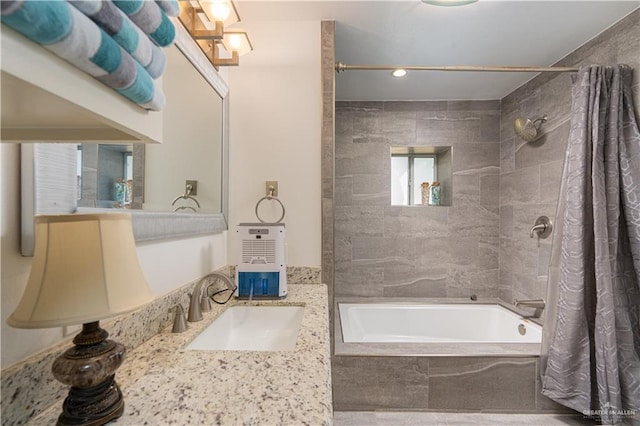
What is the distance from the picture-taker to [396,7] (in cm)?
148

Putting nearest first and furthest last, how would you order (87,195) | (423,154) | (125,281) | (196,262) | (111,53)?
(111,53), (125,281), (87,195), (196,262), (423,154)

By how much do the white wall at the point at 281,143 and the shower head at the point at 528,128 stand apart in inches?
67.2

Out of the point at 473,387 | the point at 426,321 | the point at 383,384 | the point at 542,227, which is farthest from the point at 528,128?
the point at 383,384

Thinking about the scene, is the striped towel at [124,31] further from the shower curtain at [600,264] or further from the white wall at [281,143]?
the shower curtain at [600,264]

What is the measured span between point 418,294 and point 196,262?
2133 mm

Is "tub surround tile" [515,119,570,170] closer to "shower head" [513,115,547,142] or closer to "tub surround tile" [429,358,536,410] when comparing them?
"shower head" [513,115,547,142]

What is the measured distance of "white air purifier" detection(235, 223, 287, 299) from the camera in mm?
1436

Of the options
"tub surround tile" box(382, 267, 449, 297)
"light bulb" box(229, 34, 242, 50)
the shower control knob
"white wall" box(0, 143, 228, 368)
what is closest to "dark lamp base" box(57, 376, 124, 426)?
"white wall" box(0, 143, 228, 368)

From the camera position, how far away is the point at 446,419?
1.59m

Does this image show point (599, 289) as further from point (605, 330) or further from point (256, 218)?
point (256, 218)

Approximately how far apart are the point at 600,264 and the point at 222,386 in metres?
1.90

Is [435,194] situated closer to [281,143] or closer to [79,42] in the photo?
[281,143]

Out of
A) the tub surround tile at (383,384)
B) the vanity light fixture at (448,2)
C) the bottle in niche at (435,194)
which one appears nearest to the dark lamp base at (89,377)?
the tub surround tile at (383,384)

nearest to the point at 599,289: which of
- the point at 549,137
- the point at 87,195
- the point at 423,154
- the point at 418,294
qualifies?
the point at 549,137
